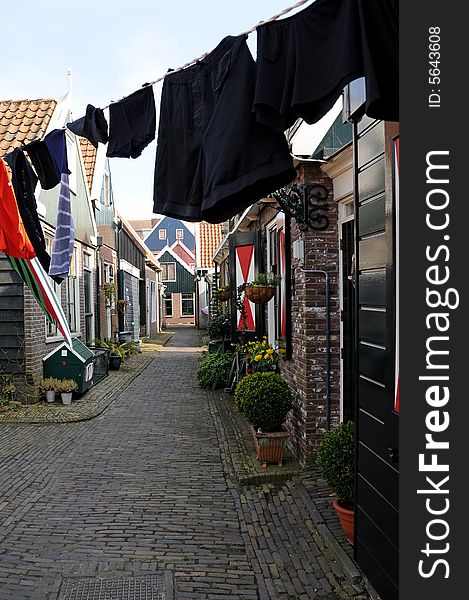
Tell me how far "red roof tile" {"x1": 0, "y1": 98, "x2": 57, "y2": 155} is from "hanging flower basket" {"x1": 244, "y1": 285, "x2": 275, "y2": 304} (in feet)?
17.2

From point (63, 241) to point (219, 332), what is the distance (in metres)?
10.1

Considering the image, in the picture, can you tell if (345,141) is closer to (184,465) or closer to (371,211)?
(371,211)

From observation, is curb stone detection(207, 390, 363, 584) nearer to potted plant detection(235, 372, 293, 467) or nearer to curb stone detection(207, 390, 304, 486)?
curb stone detection(207, 390, 304, 486)

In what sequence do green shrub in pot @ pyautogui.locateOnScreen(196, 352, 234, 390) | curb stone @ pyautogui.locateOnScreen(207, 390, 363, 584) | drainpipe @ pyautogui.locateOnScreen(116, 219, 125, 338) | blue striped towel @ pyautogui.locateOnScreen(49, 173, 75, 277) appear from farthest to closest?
drainpipe @ pyautogui.locateOnScreen(116, 219, 125, 338) → green shrub in pot @ pyautogui.locateOnScreen(196, 352, 234, 390) → blue striped towel @ pyautogui.locateOnScreen(49, 173, 75, 277) → curb stone @ pyautogui.locateOnScreen(207, 390, 363, 584)

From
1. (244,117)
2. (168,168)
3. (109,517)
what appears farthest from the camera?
(109,517)

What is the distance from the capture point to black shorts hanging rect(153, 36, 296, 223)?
106 inches

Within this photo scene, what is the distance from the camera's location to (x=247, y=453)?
712 cm

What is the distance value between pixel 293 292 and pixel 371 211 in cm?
334

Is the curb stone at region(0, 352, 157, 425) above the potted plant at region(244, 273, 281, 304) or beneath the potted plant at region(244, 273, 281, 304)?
beneath

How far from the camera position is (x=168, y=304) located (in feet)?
148

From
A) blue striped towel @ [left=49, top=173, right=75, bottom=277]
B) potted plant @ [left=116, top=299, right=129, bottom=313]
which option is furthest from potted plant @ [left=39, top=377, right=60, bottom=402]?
potted plant @ [left=116, top=299, right=129, bottom=313]

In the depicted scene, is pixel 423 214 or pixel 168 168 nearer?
pixel 423 214

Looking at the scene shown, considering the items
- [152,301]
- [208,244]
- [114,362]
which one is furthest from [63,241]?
[208,244]

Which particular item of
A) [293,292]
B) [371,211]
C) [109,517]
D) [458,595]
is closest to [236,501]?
[109,517]
